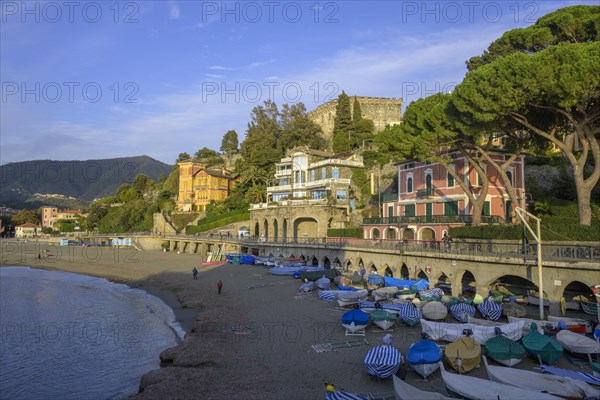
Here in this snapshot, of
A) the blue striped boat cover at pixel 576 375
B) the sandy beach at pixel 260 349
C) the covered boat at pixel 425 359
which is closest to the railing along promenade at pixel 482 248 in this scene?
the sandy beach at pixel 260 349

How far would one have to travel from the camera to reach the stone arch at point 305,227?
201ft

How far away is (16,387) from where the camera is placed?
18422mm

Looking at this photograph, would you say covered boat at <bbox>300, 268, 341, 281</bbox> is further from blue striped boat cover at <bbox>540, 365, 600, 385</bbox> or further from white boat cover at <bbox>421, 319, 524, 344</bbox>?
blue striped boat cover at <bbox>540, 365, 600, 385</bbox>

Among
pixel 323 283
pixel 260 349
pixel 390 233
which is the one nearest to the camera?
pixel 260 349

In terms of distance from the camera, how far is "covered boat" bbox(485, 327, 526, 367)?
1698 cm

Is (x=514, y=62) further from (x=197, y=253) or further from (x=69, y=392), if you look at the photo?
(x=197, y=253)

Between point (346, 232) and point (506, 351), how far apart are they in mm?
36456

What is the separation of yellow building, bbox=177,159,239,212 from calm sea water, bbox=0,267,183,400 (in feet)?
160

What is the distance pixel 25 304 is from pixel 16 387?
69.7ft

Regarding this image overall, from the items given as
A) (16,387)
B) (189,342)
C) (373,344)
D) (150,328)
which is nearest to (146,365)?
(189,342)

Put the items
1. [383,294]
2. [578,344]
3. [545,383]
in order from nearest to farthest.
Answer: [545,383] < [578,344] < [383,294]

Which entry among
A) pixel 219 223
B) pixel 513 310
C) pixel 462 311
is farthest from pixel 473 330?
pixel 219 223

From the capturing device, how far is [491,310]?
2389 centimetres

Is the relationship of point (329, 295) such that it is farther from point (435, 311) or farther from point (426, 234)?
point (426, 234)
